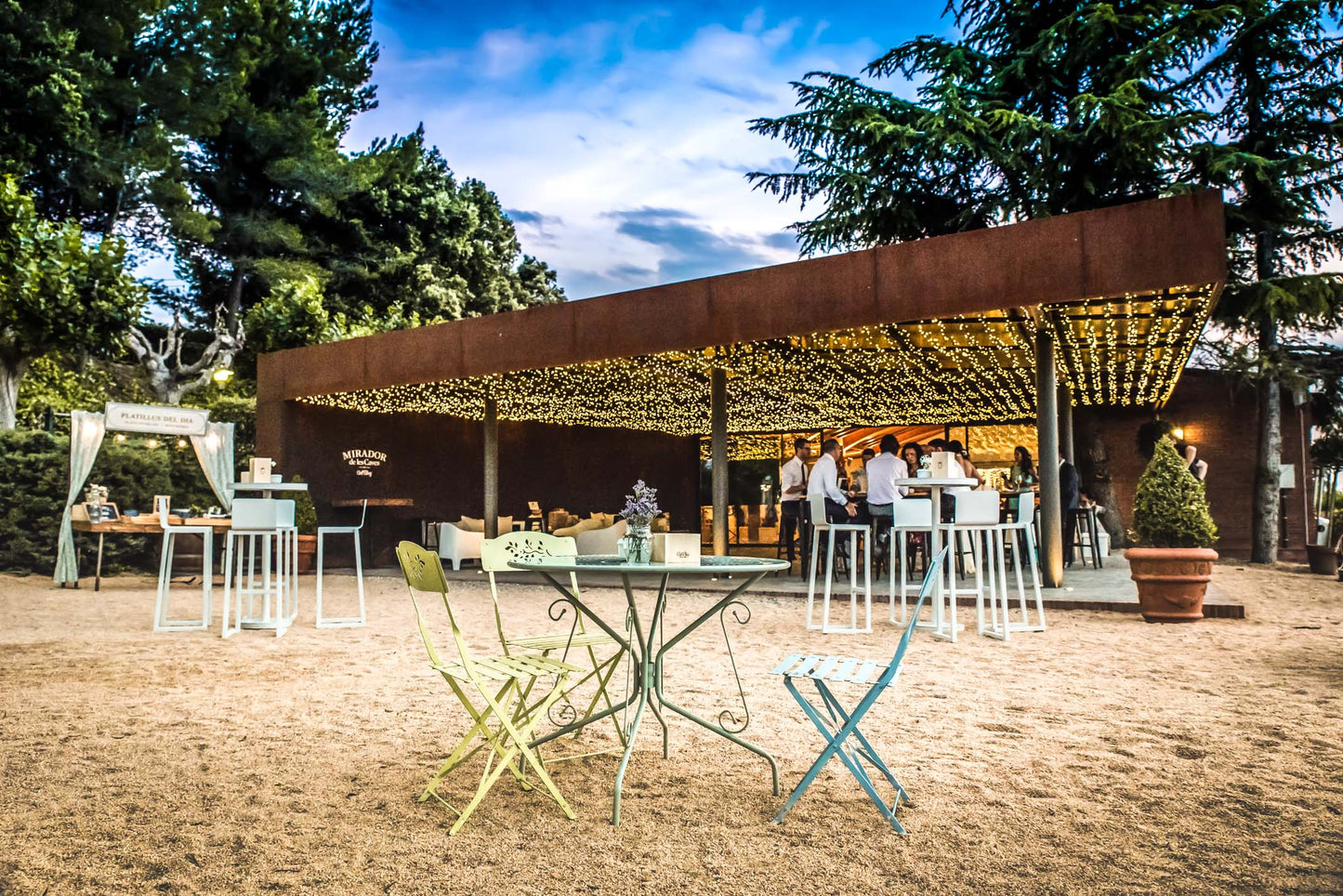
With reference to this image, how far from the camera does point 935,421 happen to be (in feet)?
62.7

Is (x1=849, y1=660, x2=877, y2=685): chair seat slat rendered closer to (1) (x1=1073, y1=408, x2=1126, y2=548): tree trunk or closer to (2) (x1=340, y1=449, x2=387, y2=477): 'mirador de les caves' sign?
(2) (x1=340, y1=449, x2=387, y2=477): 'mirador de les caves' sign

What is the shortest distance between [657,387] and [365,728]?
10.0m

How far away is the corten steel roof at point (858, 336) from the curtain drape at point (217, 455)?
2.56ft

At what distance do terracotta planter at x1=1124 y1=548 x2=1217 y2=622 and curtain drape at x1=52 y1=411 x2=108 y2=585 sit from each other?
11.6m

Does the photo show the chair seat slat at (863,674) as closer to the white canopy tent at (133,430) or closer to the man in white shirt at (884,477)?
the man in white shirt at (884,477)

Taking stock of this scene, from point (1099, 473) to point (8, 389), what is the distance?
19451 millimetres

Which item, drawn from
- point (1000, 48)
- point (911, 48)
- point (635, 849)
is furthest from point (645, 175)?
point (635, 849)

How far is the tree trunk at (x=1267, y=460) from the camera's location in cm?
1488

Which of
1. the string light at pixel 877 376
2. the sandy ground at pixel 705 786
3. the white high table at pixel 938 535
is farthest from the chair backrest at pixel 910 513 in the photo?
the string light at pixel 877 376

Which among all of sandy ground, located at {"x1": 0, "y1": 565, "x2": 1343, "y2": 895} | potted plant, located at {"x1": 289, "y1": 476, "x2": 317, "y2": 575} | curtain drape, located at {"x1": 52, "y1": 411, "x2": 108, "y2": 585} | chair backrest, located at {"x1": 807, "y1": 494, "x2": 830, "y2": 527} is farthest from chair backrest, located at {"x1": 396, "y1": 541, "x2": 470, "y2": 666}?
curtain drape, located at {"x1": 52, "y1": 411, "x2": 108, "y2": 585}

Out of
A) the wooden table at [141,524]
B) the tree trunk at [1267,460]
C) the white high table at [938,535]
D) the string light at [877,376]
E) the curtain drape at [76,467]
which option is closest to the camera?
the white high table at [938,535]

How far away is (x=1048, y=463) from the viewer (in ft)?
28.1

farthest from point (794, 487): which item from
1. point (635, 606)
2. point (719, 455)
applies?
point (635, 606)

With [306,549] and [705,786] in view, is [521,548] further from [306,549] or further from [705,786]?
[306,549]
